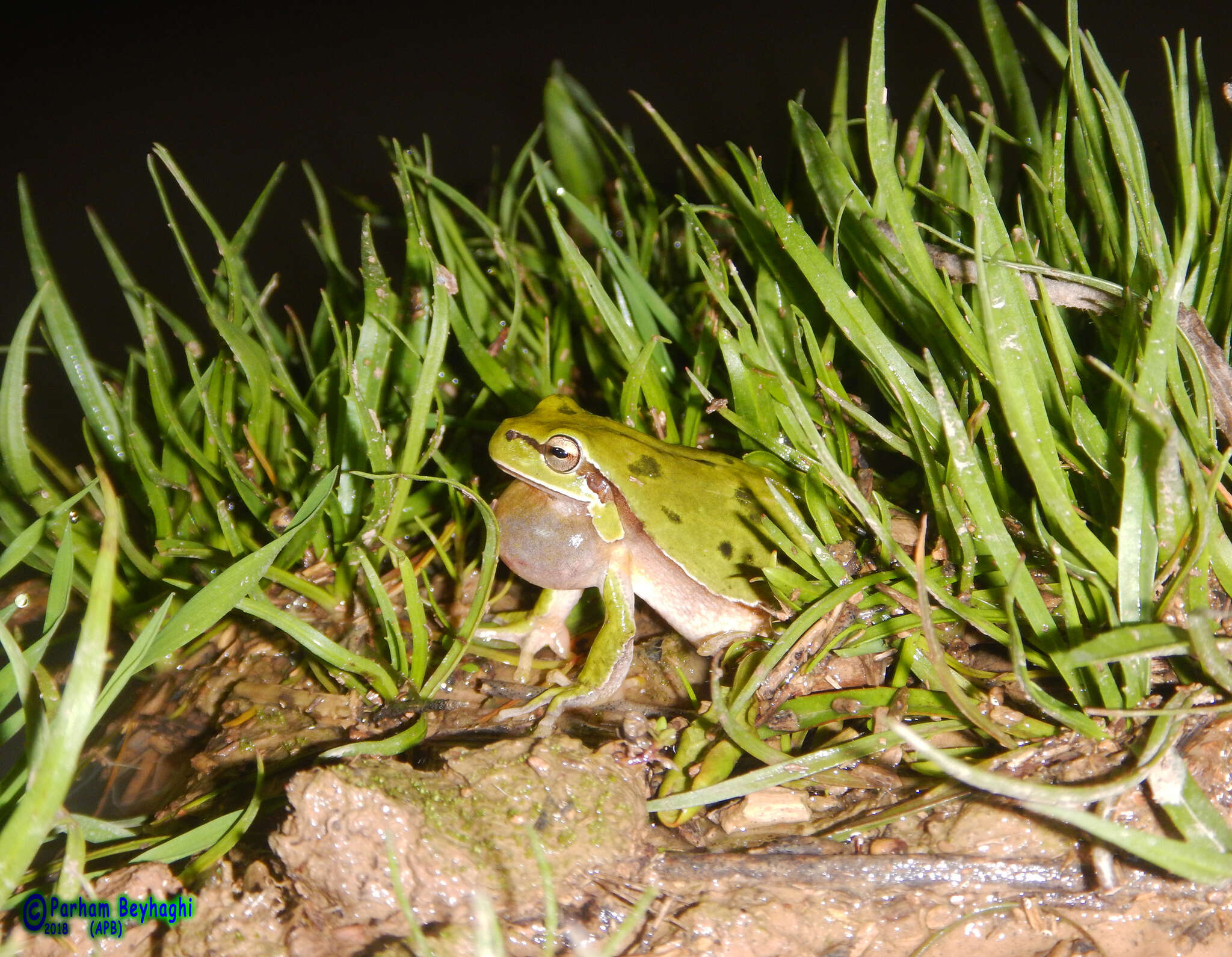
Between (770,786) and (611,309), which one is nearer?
(770,786)

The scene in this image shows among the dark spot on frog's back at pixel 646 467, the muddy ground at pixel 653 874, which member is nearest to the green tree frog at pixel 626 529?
the dark spot on frog's back at pixel 646 467

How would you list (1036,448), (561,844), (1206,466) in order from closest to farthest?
(1036,448) → (561,844) → (1206,466)

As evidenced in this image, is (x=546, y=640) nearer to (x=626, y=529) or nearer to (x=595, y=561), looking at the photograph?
(x=595, y=561)

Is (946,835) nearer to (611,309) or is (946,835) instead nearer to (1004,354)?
(1004,354)

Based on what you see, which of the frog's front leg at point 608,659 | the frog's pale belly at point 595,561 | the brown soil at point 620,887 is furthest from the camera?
the frog's pale belly at point 595,561

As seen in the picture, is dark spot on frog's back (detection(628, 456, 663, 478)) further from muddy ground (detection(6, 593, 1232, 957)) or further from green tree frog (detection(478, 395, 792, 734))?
muddy ground (detection(6, 593, 1232, 957))

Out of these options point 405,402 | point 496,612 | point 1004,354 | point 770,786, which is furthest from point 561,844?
point 405,402

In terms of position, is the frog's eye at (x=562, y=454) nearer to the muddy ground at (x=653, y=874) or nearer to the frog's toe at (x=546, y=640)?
the frog's toe at (x=546, y=640)
